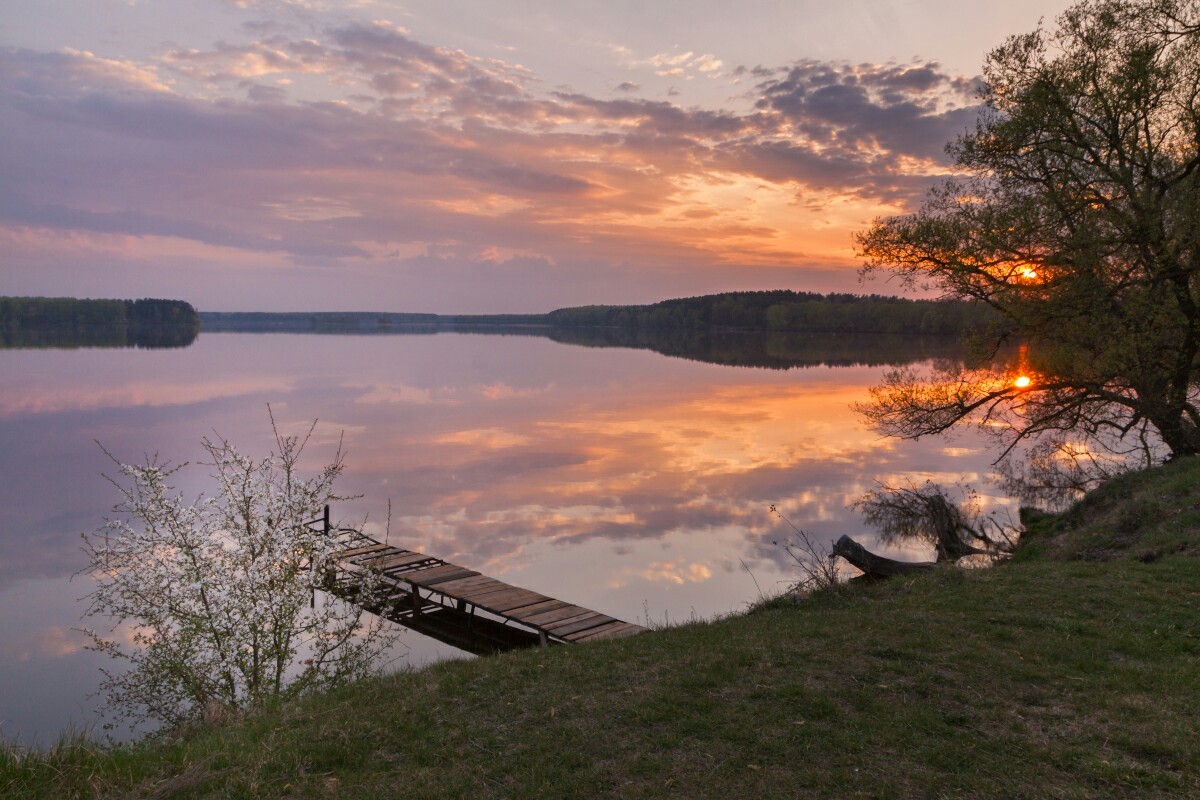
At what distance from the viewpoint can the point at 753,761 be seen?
596cm

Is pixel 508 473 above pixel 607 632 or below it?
above

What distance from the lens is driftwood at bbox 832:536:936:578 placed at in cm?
1311

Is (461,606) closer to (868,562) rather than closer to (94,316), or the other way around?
(868,562)

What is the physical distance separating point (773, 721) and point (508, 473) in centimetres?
2059

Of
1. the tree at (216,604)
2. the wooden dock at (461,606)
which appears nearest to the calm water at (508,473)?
the wooden dock at (461,606)

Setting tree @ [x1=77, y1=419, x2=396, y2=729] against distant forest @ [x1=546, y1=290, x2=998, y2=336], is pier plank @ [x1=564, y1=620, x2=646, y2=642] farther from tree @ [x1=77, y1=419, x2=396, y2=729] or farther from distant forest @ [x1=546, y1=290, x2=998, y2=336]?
distant forest @ [x1=546, y1=290, x2=998, y2=336]

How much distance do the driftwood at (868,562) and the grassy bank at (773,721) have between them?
313 cm

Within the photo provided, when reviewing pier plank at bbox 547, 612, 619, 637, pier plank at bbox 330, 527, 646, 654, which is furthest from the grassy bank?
pier plank at bbox 330, 527, 646, 654

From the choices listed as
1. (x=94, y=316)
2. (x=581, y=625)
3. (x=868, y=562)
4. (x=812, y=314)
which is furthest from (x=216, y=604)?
(x=94, y=316)

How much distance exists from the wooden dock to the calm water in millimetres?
823

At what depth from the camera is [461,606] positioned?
15969mm

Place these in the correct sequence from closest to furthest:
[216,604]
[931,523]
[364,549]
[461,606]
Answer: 1. [216,604]
2. [461,606]
3. [364,549]
4. [931,523]

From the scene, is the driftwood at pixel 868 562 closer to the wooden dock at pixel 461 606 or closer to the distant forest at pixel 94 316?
the wooden dock at pixel 461 606

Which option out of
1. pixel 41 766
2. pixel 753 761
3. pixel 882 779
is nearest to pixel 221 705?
pixel 41 766
